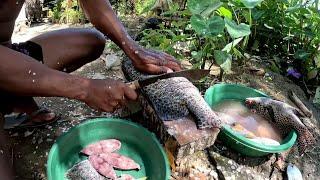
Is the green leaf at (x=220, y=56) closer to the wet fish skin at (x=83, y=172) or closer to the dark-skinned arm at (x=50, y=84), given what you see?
the dark-skinned arm at (x=50, y=84)

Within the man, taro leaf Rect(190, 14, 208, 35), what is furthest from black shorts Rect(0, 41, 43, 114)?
taro leaf Rect(190, 14, 208, 35)

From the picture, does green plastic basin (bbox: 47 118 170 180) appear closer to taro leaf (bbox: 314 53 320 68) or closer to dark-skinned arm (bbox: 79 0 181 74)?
dark-skinned arm (bbox: 79 0 181 74)

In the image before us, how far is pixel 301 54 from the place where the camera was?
3488 millimetres

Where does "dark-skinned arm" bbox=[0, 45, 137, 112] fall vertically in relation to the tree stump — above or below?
above

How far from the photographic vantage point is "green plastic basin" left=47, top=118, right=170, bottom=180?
6.27ft

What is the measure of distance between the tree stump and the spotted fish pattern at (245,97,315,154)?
643 mm

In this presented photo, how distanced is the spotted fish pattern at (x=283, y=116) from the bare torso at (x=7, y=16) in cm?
172

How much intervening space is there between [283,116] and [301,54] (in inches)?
50.4

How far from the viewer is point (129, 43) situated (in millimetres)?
2400

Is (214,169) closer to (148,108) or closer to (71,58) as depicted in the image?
(148,108)

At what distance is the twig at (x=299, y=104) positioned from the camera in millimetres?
2992

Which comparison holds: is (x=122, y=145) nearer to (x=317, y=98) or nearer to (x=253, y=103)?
(x=253, y=103)

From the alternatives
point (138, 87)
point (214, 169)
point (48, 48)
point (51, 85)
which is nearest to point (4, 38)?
point (48, 48)

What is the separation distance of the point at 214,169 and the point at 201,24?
110 centimetres
